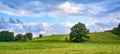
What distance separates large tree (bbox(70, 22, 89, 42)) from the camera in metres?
138

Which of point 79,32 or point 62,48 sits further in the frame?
point 79,32

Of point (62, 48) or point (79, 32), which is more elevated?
point (79, 32)

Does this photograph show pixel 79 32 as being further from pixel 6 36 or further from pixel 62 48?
pixel 62 48

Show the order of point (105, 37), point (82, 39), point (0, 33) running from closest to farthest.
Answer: point (82, 39), point (105, 37), point (0, 33)

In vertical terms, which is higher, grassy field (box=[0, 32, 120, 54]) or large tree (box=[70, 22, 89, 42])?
large tree (box=[70, 22, 89, 42])

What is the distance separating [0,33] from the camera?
18888 centimetres

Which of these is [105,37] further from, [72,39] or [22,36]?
[22,36]

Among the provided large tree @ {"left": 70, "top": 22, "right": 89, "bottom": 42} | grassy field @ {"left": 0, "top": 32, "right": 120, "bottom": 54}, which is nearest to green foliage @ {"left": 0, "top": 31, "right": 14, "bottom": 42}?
grassy field @ {"left": 0, "top": 32, "right": 120, "bottom": 54}

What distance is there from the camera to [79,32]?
14000 cm

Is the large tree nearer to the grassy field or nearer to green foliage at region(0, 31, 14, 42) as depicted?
the grassy field

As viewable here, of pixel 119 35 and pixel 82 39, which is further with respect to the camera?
pixel 119 35

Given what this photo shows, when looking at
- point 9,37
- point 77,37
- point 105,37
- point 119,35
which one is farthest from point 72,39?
point 9,37

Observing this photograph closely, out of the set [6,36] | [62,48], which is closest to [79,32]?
[6,36]

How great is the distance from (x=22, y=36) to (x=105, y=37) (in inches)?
2508
